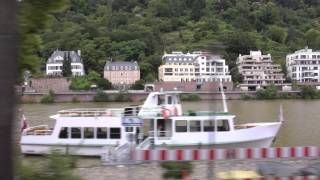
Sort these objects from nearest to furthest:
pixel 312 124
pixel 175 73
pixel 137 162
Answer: pixel 137 162 → pixel 312 124 → pixel 175 73

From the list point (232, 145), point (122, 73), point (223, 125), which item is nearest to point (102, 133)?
point (223, 125)

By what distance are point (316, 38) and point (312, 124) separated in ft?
346

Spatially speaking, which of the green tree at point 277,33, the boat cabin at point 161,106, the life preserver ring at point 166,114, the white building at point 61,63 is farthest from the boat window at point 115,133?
the green tree at point 277,33

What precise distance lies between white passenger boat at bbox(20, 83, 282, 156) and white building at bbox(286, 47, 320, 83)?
3854 inches

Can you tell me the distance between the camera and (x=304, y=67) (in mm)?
116938

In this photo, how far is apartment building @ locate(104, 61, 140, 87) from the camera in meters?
106

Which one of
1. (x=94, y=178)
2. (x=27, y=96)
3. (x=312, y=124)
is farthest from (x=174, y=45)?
(x=94, y=178)

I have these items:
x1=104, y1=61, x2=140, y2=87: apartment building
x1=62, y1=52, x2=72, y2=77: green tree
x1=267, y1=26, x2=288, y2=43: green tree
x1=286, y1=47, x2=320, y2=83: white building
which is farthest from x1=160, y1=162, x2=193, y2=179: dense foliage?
x1=267, y1=26, x2=288, y2=43: green tree

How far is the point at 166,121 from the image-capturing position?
20.0 m

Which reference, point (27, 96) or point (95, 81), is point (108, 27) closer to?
point (95, 81)

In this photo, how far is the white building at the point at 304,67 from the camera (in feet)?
380

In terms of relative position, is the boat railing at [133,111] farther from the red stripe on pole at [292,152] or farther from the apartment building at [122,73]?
the apartment building at [122,73]

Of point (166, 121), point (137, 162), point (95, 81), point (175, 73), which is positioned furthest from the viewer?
point (175, 73)

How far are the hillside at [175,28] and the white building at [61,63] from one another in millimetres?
2227
